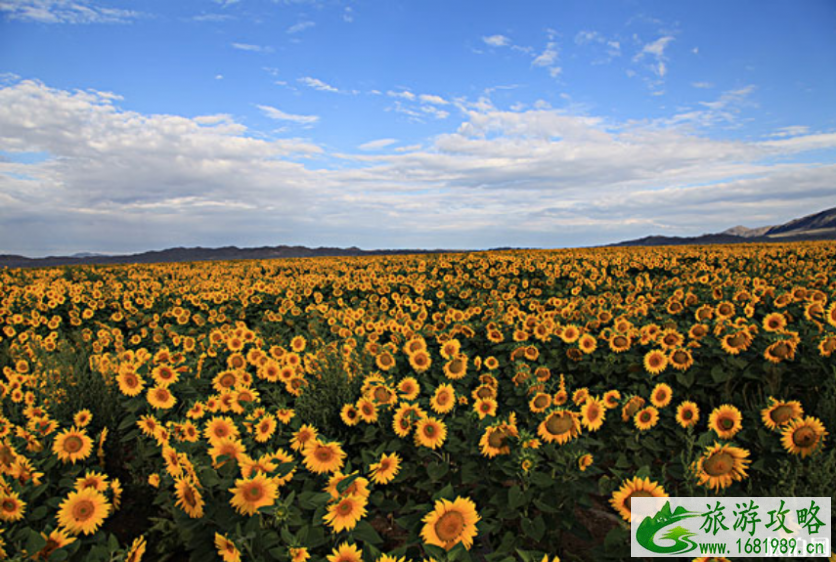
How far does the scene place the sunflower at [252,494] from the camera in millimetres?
2250

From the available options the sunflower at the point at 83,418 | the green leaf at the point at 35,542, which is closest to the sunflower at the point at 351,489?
the green leaf at the point at 35,542

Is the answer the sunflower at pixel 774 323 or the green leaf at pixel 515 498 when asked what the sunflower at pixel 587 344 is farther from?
the green leaf at pixel 515 498

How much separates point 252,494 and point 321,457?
54 cm

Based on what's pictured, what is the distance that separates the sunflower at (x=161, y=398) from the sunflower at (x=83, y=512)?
3.34 ft

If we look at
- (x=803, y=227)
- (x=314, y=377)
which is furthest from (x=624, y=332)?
(x=803, y=227)

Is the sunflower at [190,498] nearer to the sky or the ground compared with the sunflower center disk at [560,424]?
nearer to the ground

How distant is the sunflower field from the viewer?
7.69 ft

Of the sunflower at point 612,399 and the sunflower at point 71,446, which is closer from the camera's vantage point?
the sunflower at point 71,446

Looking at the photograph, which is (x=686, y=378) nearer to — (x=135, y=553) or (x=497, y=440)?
(x=497, y=440)

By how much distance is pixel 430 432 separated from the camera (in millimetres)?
3059

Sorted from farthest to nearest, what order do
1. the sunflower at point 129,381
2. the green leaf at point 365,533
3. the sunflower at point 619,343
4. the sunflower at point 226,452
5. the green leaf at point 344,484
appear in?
the sunflower at point 619,343 < the sunflower at point 129,381 < the sunflower at point 226,452 < the green leaf at point 344,484 < the green leaf at point 365,533

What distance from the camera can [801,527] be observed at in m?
2.47

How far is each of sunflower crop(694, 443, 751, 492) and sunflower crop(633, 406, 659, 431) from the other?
606 millimetres

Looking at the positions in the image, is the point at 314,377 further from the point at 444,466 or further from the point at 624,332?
the point at 624,332
